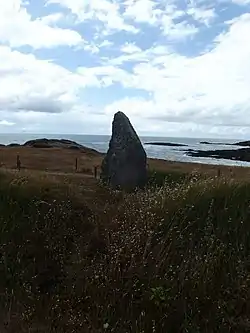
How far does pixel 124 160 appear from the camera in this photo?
13.7m

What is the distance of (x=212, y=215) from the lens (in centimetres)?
795

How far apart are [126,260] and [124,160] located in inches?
253

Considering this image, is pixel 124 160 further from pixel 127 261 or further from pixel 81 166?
pixel 81 166

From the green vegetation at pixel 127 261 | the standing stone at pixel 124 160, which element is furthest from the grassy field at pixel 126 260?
the standing stone at pixel 124 160

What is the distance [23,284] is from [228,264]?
10.5 ft

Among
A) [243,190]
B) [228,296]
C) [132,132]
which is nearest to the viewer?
[228,296]

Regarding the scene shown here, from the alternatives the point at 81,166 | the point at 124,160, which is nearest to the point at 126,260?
the point at 124,160

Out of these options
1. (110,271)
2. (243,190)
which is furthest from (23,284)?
(243,190)

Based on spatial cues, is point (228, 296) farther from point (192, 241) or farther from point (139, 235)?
point (139, 235)

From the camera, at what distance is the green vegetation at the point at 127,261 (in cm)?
650

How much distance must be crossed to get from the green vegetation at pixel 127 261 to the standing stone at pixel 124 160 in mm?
3630

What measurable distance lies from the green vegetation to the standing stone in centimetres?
363

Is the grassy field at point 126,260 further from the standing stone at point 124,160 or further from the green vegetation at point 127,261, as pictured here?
the standing stone at point 124,160

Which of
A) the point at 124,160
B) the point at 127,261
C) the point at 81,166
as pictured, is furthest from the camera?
the point at 81,166
